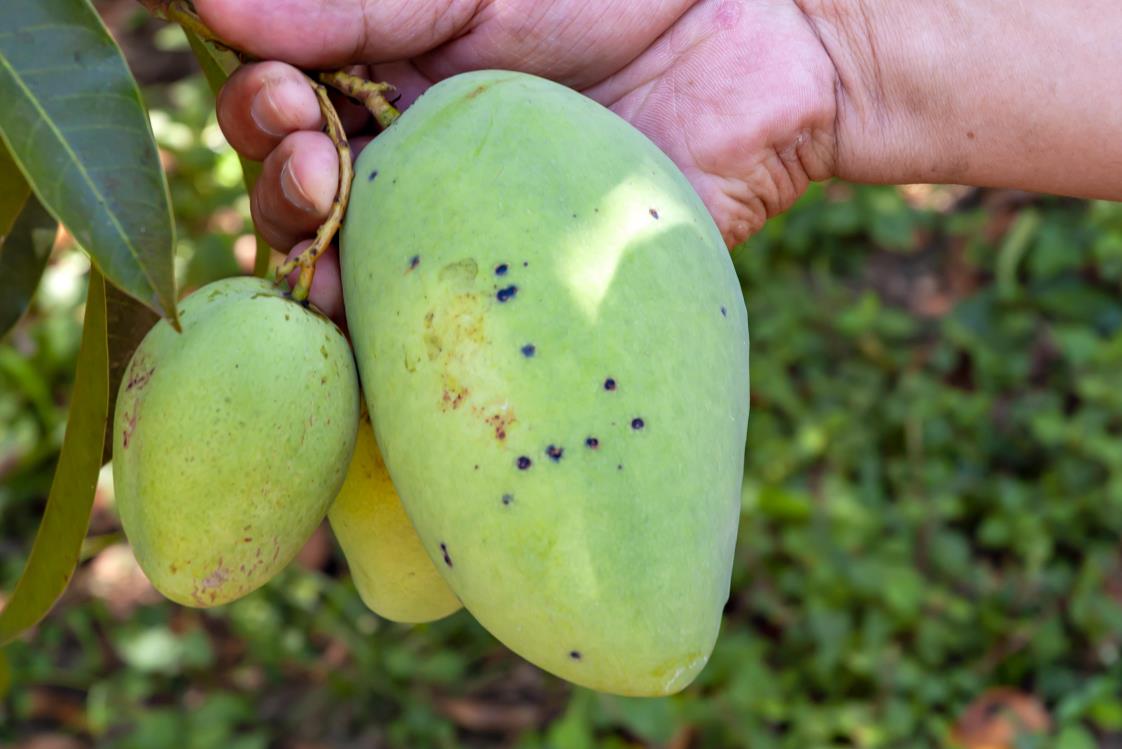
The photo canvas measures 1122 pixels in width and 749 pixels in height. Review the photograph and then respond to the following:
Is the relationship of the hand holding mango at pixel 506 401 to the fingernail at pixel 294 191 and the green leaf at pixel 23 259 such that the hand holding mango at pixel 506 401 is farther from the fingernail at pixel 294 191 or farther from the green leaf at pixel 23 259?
the green leaf at pixel 23 259

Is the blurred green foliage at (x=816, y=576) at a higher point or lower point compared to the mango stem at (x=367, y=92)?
lower

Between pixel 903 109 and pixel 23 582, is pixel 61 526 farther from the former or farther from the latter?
pixel 903 109

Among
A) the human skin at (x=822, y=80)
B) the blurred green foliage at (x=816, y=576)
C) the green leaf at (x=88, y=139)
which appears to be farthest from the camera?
the blurred green foliage at (x=816, y=576)

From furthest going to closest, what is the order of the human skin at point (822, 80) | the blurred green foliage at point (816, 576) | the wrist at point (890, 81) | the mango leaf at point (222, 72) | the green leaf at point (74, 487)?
the blurred green foliage at point (816, 576) → the wrist at point (890, 81) → the human skin at point (822, 80) → the mango leaf at point (222, 72) → the green leaf at point (74, 487)

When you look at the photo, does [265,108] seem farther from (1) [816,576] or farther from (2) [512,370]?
(1) [816,576]

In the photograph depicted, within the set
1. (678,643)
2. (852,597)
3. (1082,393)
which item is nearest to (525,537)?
(678,643)

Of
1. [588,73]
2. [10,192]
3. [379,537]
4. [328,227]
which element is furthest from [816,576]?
[10,192]

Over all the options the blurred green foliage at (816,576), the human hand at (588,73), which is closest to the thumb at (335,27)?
the human hand at (588,73)
